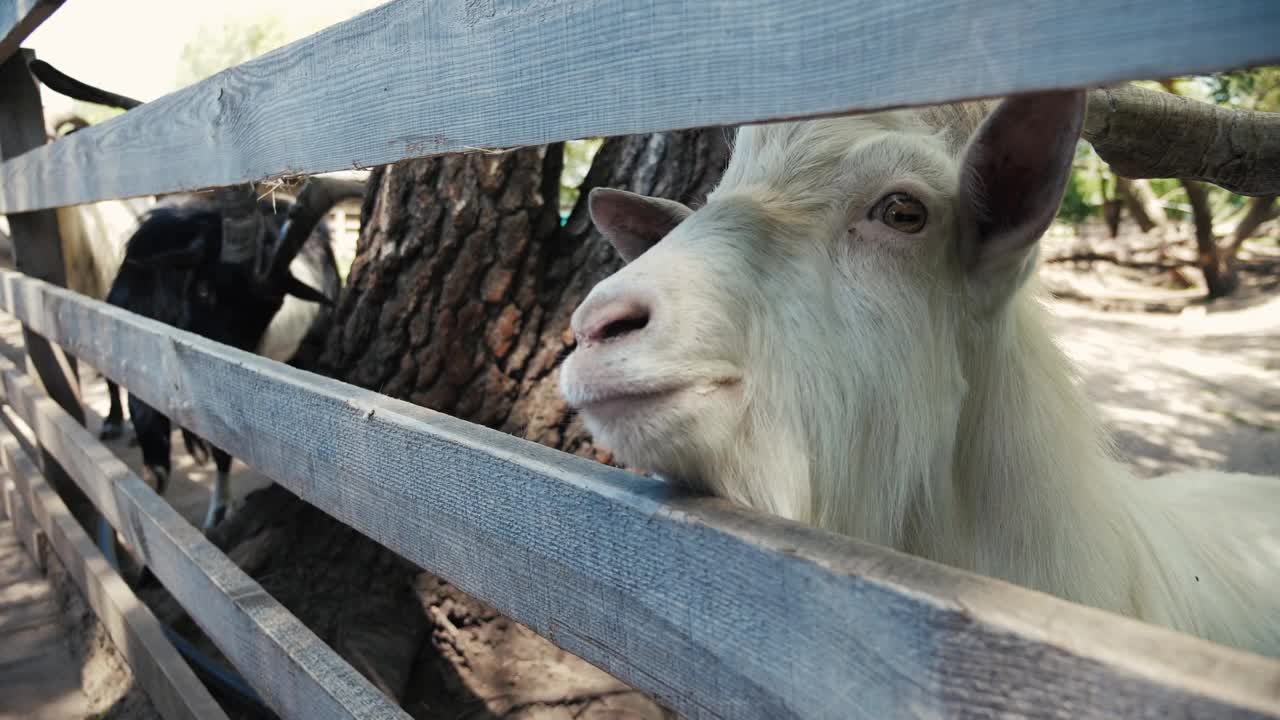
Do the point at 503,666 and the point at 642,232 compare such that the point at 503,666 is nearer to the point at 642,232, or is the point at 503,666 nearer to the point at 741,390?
the point at 642,232

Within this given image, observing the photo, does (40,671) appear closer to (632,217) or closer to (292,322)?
(292,322)

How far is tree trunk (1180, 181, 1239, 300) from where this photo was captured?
13.2 m

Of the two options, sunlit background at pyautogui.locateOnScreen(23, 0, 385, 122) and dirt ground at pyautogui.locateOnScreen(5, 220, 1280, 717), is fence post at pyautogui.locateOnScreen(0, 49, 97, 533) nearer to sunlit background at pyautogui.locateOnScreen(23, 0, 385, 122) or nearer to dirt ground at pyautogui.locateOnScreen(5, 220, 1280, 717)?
dirt ground at pyautogui.locateOnScreen(5, 220, 1280, 717)

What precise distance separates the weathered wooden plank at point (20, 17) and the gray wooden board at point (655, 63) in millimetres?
1561

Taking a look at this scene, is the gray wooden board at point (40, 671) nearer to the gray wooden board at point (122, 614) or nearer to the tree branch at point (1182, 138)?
the gray wooden board at point (122, 614)

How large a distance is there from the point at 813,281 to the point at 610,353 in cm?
42

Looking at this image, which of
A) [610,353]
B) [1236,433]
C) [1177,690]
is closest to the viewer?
[1177,690]

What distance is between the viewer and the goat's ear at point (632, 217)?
5.64ft

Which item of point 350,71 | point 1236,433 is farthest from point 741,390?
point 1236,433

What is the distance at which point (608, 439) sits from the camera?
1133 millimetres

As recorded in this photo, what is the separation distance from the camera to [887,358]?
1.38 metres

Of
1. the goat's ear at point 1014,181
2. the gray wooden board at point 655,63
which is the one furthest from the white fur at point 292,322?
the goat's ear at point 1014,181

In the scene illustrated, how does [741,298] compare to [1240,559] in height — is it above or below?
above

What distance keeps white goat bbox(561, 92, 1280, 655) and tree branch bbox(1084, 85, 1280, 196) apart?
0.33 metres
